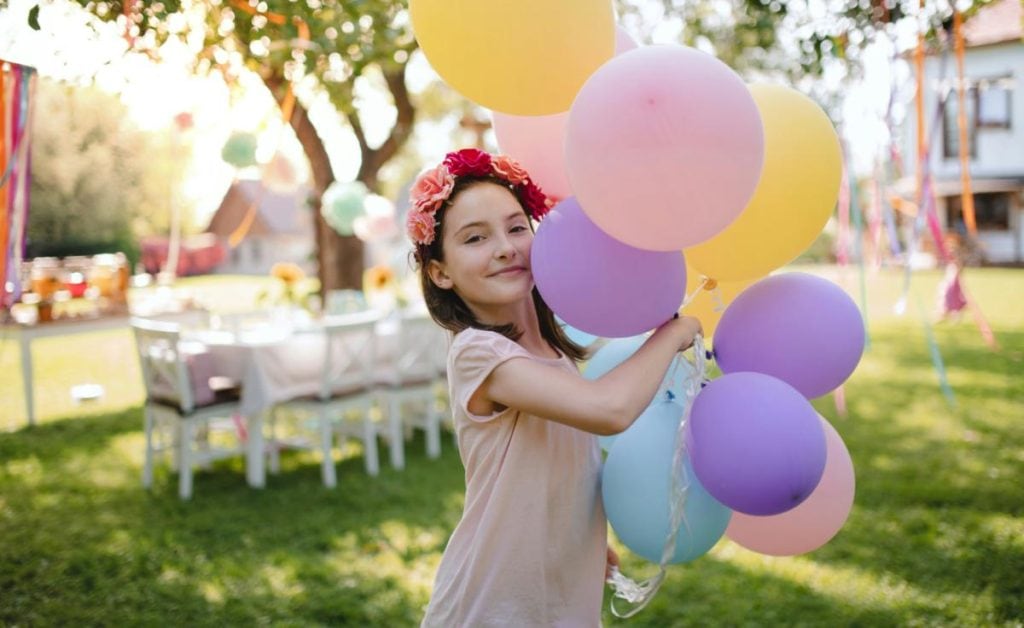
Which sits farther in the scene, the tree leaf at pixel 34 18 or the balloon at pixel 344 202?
the balloon at pixel 344 202

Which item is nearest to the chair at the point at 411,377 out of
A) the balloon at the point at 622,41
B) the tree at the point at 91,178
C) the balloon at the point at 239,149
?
the balloon at the point at 239,149

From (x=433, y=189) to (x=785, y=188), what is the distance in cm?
62

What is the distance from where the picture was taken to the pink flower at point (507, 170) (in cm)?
141

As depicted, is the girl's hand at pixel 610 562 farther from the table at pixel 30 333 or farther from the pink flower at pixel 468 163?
the table at pixel 30 333

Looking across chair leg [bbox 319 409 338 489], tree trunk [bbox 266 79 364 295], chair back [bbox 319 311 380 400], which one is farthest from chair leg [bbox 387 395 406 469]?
tree trunk [bbox 266 79 364 295]

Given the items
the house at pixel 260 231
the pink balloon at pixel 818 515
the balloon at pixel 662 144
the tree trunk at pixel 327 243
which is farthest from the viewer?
the house at pixel 260 231

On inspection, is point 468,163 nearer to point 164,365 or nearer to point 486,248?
point 486,248

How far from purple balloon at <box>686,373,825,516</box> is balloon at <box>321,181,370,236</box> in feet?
17.0

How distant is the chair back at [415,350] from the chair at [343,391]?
7.3 inches

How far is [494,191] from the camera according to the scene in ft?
4.53

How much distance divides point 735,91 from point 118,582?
3.32 metres

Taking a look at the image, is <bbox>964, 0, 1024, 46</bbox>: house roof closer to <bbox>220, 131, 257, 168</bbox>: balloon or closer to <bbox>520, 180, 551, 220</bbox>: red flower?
<bbox>220, 131, 257, 168</bbox>: balloon

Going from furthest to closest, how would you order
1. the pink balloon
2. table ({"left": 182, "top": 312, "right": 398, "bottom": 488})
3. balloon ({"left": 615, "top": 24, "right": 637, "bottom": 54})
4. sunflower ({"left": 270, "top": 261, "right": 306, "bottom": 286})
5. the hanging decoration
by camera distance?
sunflower ({"left": 270, "top": 261, "right": 306, "bottom": 286})
table ({"left": 182, "top": 312, "right": 398, "bottom": 488})
the hanging decoration
balloon ({"left": 615, "top": 24, "right": 637, "bottom": 54})
the pink balloon

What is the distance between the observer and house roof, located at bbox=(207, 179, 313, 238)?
108ft
